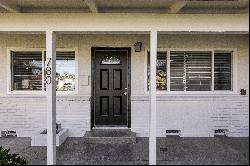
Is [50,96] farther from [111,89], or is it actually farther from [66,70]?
[111,89]

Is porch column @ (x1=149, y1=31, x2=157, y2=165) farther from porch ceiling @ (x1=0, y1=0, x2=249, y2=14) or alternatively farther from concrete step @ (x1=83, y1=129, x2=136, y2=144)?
concrete step @ (x1=83, y1=129, x2=136, y2=144)

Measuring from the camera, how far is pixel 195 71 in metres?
8.73

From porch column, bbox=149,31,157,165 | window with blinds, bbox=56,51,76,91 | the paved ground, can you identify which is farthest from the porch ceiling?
the paved ground

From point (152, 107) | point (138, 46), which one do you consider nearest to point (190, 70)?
point (138, 46)

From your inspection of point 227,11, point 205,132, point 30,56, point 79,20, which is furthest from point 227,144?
point 30,56

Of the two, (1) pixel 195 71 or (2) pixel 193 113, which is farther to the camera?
(1) pixel 195 71

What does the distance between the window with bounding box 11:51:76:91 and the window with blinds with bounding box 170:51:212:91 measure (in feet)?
9.12

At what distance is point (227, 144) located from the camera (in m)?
7.72

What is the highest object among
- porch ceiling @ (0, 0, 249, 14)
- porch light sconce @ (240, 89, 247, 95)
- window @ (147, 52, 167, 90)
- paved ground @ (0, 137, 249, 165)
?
porch ceiling @ (0, 0, 249, 14)

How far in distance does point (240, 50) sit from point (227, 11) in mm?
2415

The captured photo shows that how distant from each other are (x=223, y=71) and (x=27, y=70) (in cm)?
544

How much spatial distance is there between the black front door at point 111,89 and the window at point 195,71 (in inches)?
39.4

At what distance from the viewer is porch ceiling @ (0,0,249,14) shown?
19.0ft

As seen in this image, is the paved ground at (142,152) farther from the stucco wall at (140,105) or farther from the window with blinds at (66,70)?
the window with blinds at (66,70)
